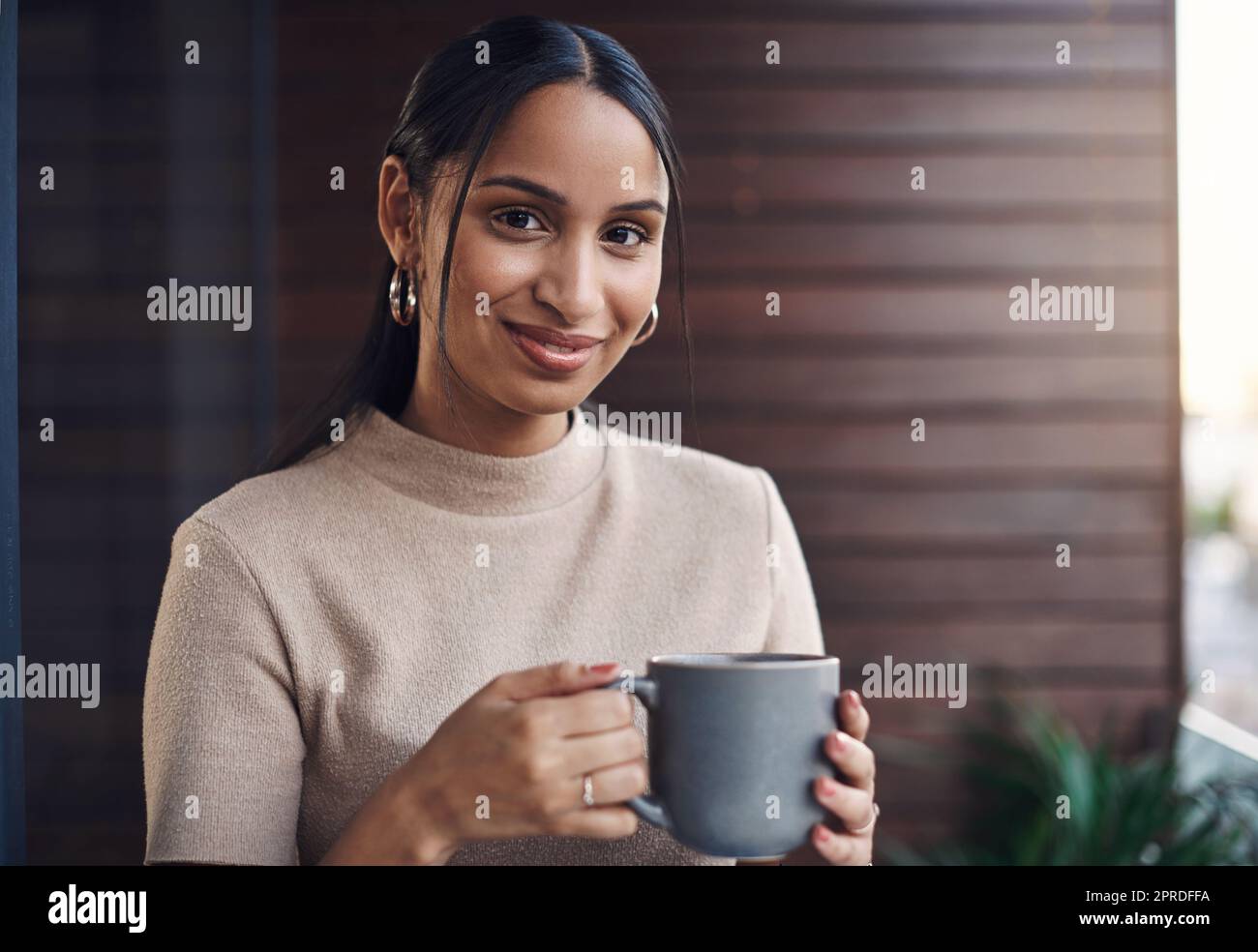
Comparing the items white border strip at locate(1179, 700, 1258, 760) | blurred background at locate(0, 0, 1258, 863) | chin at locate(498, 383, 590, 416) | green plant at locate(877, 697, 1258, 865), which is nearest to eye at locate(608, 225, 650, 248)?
chin at locate(498, 383, 590, 416)

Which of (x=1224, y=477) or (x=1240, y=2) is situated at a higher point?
(x=1240, y=2)

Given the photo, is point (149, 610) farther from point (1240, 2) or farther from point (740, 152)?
point (1240, 2)

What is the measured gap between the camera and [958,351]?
215 cm

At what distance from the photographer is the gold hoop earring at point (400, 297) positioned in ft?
3.18

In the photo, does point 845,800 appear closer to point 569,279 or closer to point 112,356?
point 569,279

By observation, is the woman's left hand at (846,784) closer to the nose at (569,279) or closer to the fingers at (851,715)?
the fingers at (851,715)

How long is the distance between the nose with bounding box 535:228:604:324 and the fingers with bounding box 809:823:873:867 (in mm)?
423

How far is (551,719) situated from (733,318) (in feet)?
5.28

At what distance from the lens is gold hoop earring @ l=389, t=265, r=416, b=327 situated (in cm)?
97

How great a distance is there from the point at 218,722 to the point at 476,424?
13.5 inches

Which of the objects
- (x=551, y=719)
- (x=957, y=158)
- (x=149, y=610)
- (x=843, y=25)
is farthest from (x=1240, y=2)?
(x=149, y=610)

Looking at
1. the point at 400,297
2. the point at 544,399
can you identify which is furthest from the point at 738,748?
the point at 400,297

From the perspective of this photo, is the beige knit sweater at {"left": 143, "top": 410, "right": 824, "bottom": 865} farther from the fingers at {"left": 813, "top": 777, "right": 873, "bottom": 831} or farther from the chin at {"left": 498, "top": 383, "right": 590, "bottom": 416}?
the fingers at {"left": 813, "top": 777, "right": 873, "bottom": 831}

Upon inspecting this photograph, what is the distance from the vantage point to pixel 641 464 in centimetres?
109
